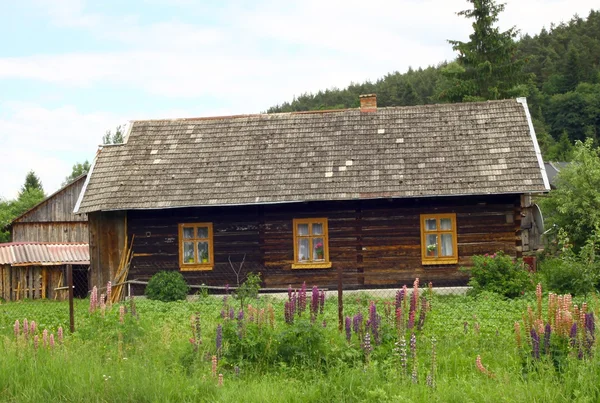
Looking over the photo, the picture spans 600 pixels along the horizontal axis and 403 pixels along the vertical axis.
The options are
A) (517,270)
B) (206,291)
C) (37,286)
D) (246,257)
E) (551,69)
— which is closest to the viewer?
(517,270)

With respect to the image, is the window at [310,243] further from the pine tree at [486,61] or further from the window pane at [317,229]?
the pine tree at [486,61]

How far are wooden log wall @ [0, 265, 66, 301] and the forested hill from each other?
1511 inches

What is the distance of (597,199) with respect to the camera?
74.6 feet

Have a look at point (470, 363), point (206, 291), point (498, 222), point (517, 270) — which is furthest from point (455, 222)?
point (470, 363)

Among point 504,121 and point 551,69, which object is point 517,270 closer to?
point 504,121

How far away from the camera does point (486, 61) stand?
143 ft

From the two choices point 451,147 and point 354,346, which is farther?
point 451,147

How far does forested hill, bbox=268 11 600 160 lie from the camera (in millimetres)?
78188

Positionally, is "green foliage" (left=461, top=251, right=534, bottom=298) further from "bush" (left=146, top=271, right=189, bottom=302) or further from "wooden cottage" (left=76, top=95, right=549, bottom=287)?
"bush" (left=146, top=271, right=189, bottom=302)

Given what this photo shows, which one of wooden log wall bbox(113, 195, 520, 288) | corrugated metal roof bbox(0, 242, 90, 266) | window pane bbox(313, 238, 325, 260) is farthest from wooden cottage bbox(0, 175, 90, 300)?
window pane bbox(313, 238, 325, 260)

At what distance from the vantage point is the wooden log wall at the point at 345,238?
68.7 feet

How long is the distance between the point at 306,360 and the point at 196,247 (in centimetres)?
1282

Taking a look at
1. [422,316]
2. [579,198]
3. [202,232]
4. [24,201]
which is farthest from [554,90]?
[422,316]

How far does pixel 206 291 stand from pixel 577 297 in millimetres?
9086
